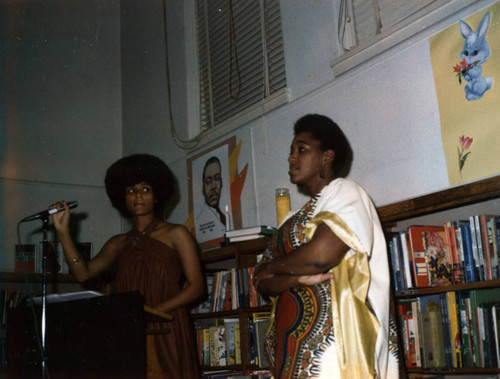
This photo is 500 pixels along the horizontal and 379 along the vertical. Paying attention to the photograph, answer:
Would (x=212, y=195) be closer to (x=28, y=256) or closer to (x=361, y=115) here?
(x=361, y=115)

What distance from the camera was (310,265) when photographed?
66.5 inches

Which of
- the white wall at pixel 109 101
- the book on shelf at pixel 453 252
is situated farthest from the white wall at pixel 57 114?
the book on shelf at pixel 453 252

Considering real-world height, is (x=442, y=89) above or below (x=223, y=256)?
above

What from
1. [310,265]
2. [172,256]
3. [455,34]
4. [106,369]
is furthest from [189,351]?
[455,34]

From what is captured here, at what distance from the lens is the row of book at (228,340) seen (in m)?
2.85

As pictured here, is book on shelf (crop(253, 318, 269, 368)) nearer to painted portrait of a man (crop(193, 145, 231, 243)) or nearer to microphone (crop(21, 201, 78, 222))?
painted portrait of a man (crop(193, 145, 231, 243))

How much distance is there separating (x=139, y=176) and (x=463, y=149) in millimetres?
1558

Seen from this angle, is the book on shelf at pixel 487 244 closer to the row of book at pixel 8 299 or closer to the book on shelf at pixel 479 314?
the book on shelf at pixel 479 314

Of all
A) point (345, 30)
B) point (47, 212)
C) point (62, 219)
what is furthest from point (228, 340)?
point (345, 30)

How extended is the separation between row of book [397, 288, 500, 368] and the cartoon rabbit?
0.75m

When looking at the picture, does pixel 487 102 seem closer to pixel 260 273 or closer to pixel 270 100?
pixel 260 273

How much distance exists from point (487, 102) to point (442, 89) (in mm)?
220

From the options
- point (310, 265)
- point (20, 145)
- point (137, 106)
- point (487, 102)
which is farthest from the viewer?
point (137, 106)

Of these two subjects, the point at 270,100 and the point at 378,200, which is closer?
the point at 378,200
